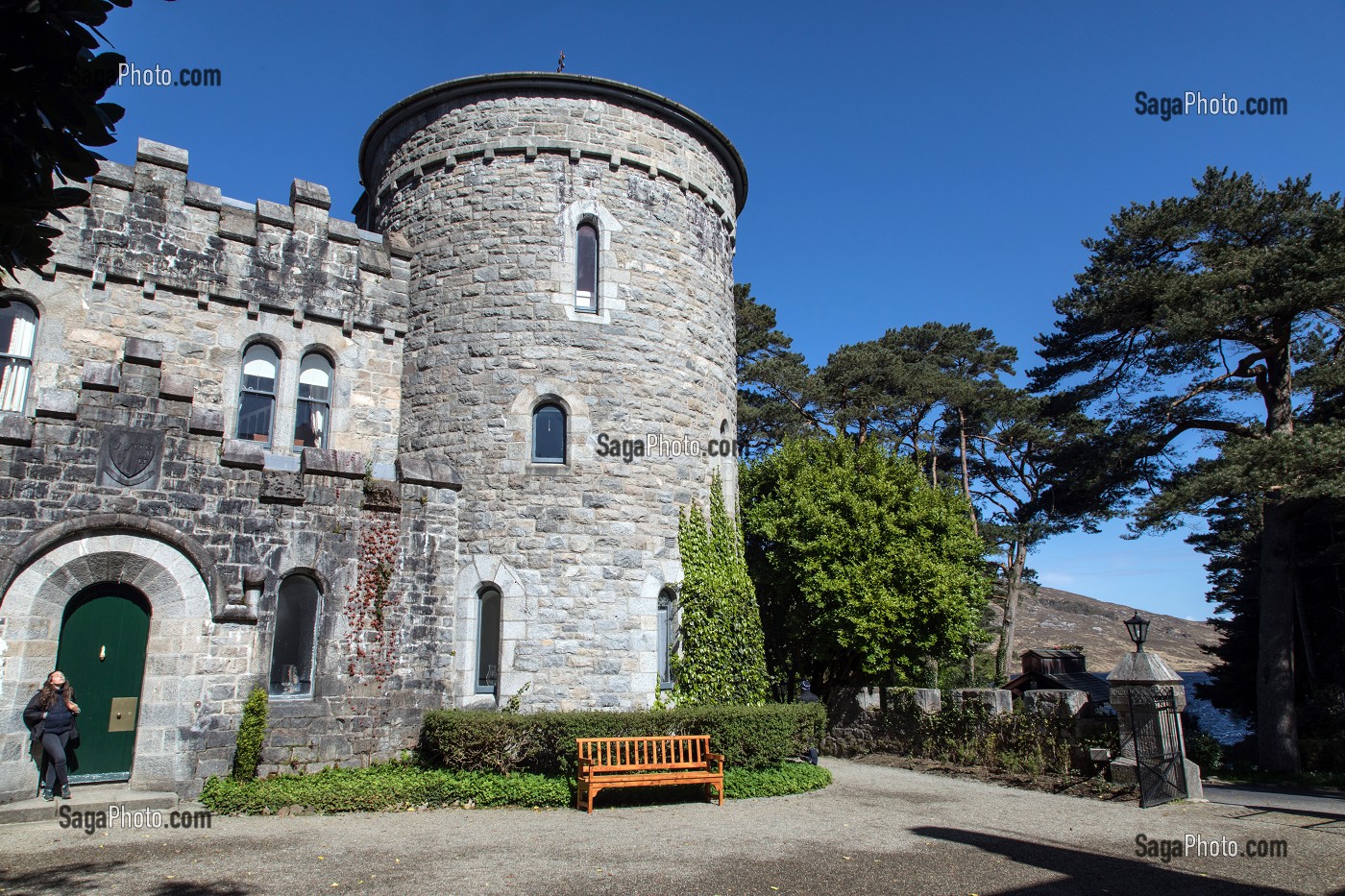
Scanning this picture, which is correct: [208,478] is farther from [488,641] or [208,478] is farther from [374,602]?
[488,641]

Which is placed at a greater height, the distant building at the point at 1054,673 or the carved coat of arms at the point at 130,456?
the carved coat of arms at the point at 130,456

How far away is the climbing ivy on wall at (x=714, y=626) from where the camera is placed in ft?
42.3

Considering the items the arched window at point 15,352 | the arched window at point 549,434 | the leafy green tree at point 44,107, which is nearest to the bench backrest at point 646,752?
the arched window at point 549,434

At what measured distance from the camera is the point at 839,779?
1380cm

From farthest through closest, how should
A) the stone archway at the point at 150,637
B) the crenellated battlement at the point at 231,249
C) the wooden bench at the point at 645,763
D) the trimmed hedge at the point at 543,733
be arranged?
the crenellated battlement at the point at 231,249
the trimmed hedge at the point at 543,733
the wooden bench at the point at 645,763
the stone archway at the point at 150,637

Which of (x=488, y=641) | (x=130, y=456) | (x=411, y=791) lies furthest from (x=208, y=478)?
(x=411, y=791)

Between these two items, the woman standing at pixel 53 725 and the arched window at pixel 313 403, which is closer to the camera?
the woman standing at pixel 53 725

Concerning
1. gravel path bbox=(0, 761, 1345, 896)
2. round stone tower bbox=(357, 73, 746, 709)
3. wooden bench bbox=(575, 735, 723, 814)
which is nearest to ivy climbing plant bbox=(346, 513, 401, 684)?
round stone tower bbox=(357, 73, 746, 709)

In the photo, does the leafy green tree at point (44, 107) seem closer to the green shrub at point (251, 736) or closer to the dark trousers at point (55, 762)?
the dark trousers at point (55, 762)

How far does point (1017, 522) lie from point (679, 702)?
23195 millimetres

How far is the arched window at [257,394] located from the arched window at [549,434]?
12.8ft

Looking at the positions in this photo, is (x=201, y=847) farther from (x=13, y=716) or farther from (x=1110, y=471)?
(x=1110, y=471)

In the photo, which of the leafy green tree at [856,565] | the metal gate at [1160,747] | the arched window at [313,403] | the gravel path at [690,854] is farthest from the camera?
the leafy green tree at [856,565]

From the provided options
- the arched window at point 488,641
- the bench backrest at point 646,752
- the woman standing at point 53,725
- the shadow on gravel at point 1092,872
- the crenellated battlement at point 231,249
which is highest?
the crenellated battlement at point 231,249
